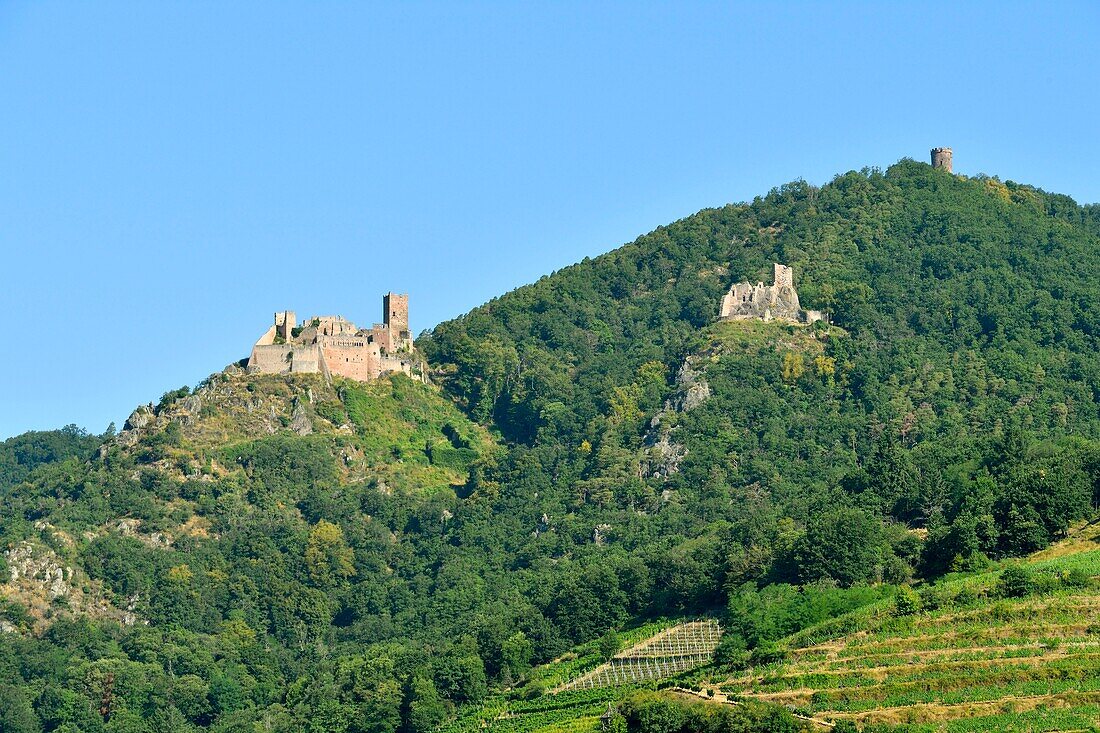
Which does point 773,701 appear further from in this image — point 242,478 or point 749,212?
point 749,212

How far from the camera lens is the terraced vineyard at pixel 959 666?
75.4 m

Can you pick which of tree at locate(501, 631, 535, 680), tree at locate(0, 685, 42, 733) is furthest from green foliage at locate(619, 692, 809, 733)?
tree at locate(0, 685, 42, 733)

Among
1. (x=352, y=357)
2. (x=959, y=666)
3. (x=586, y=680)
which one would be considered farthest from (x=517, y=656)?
(x=352, y=357)

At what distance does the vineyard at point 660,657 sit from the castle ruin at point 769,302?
163ft

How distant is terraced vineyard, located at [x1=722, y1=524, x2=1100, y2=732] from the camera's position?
75438 millimetres

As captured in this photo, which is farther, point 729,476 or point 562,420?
point 562,420

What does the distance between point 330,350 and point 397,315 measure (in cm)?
1071

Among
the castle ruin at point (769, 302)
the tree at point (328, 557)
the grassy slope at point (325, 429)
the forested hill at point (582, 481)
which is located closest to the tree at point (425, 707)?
the forested hill at point (582, 481)

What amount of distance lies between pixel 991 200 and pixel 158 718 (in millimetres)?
79079

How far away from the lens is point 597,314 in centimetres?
16538

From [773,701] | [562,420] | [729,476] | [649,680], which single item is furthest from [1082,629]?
[562,420]

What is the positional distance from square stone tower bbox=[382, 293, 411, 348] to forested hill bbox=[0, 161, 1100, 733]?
331cm

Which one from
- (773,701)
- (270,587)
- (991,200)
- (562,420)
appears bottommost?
(773,701)

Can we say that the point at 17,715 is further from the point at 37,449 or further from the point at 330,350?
the point at 37,449
